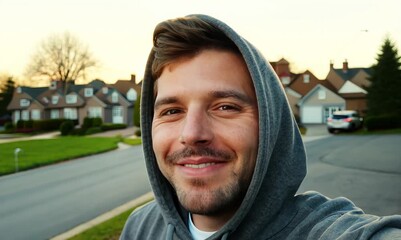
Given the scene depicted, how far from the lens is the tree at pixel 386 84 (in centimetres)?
3616

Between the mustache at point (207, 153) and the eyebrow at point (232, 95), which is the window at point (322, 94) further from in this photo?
the mustache at point (207, 153)

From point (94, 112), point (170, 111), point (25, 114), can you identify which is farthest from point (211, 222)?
point (25, 114)

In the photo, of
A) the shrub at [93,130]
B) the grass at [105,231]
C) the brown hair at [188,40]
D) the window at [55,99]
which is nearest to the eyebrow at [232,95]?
the brown hair at [188,40]

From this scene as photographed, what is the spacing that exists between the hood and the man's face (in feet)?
0.27

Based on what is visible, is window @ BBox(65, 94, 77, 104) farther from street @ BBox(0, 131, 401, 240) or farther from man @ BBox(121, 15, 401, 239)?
man @ BBox(121, 15, 401, 239)

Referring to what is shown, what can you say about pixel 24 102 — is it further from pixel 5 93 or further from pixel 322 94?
pixel 322 94

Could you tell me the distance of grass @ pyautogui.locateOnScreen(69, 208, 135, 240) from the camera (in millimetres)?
6099

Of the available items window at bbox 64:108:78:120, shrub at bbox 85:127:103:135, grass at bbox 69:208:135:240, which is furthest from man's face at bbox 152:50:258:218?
window at bbox 64:108:78:120

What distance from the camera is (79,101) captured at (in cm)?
6619

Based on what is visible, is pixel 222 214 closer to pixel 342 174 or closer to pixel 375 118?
pixel 342 174

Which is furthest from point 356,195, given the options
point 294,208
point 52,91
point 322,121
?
point 52,91

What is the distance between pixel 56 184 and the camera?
12617 mm

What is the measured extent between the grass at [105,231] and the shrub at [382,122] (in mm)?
29311

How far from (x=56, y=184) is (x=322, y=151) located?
40.3 ft
